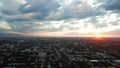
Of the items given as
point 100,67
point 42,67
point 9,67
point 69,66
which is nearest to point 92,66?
point 100,67

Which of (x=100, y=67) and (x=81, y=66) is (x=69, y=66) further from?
(x=100, y=67)

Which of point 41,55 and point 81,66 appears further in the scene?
point 41,55

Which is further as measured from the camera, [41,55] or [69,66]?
[41,55]

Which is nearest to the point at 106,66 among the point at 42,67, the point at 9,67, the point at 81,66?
the point at 81,66

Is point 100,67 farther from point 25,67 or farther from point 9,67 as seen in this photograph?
point 9,67

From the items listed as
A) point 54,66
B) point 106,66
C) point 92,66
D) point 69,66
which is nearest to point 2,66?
point 54,66

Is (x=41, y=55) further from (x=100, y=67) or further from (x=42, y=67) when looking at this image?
(x=100, y=67)
